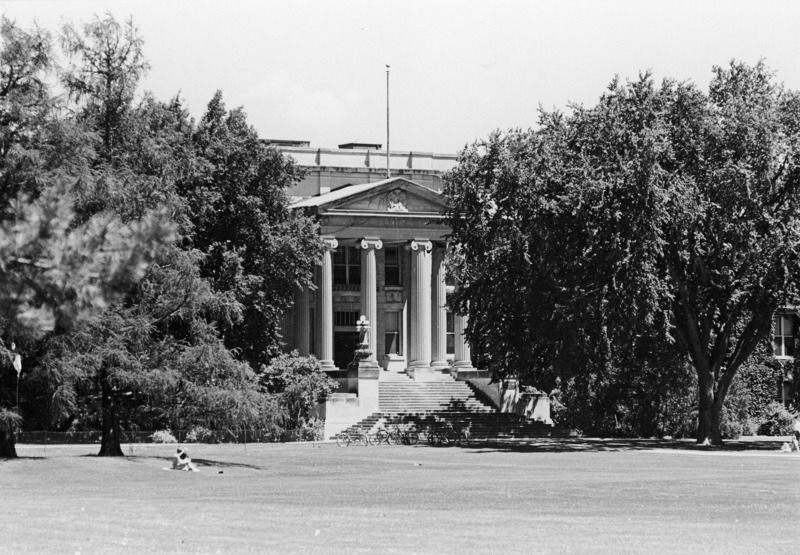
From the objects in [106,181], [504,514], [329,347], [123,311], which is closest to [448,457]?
[123,311]

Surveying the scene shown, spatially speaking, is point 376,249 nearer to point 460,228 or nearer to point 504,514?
point 460,228

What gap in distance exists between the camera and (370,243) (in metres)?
79.3

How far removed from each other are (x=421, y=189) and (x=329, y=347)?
9.58m

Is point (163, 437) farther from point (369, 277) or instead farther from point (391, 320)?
point (391, 320)

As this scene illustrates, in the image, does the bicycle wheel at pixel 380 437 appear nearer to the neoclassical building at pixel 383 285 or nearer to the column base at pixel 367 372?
the column base at pixel 367 372

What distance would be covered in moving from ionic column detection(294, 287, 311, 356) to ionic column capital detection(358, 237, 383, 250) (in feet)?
13.7

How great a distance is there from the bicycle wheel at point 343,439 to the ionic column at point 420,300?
1531 centimetres

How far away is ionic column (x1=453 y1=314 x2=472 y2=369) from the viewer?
80.1 meters

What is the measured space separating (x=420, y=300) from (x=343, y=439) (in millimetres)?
18171

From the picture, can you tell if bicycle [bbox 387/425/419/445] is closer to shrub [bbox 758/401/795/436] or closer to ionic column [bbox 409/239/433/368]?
ionic column [bbox 409/239/433/368]

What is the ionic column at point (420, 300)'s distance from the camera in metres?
80.2

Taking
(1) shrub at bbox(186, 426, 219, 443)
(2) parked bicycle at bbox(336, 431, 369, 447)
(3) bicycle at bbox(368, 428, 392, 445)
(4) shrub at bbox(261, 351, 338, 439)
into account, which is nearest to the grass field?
(2) parked bicycle at bbox(336, 431, 369, 447)

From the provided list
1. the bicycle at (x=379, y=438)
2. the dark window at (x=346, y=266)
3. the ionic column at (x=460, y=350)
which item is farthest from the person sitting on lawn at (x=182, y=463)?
the dark window at (x=346, y=266)

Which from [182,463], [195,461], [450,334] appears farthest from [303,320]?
[182,463]
